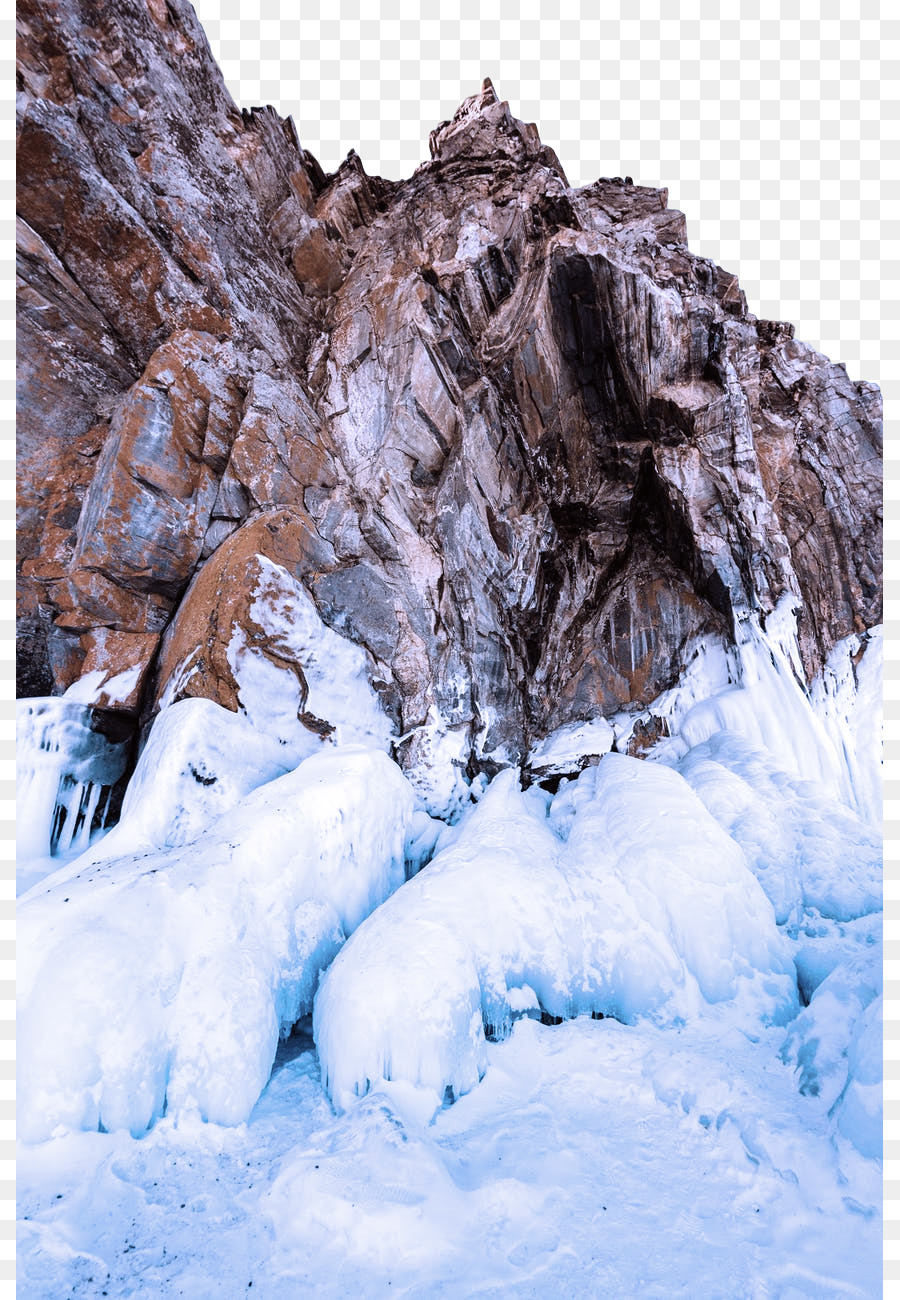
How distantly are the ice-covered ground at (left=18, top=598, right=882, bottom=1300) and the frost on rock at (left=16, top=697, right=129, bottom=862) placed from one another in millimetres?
379

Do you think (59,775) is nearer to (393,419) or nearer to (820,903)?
(393,419)

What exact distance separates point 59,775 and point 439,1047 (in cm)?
614

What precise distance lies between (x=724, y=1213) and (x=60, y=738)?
8.16 meters

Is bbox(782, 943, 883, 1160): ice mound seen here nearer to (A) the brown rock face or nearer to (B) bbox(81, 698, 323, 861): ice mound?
(B) bbox(81, 698, 323, 861): ice mound

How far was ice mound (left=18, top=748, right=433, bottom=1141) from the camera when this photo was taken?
11.1ft

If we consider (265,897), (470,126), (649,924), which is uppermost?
(470,126)

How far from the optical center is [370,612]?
28.8ft

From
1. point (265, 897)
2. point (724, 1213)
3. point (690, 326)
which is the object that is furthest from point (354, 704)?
point (690, 326)

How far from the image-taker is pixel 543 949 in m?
4.84

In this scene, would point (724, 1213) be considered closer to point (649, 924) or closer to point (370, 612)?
point (649, 924)

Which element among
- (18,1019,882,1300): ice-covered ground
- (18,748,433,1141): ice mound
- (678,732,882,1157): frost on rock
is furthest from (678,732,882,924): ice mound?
(18,748,433,1141): ice mound

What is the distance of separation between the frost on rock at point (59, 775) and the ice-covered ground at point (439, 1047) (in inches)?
14.9

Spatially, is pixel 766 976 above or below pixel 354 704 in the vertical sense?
below

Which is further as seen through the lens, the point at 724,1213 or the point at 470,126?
the point at 470,126
